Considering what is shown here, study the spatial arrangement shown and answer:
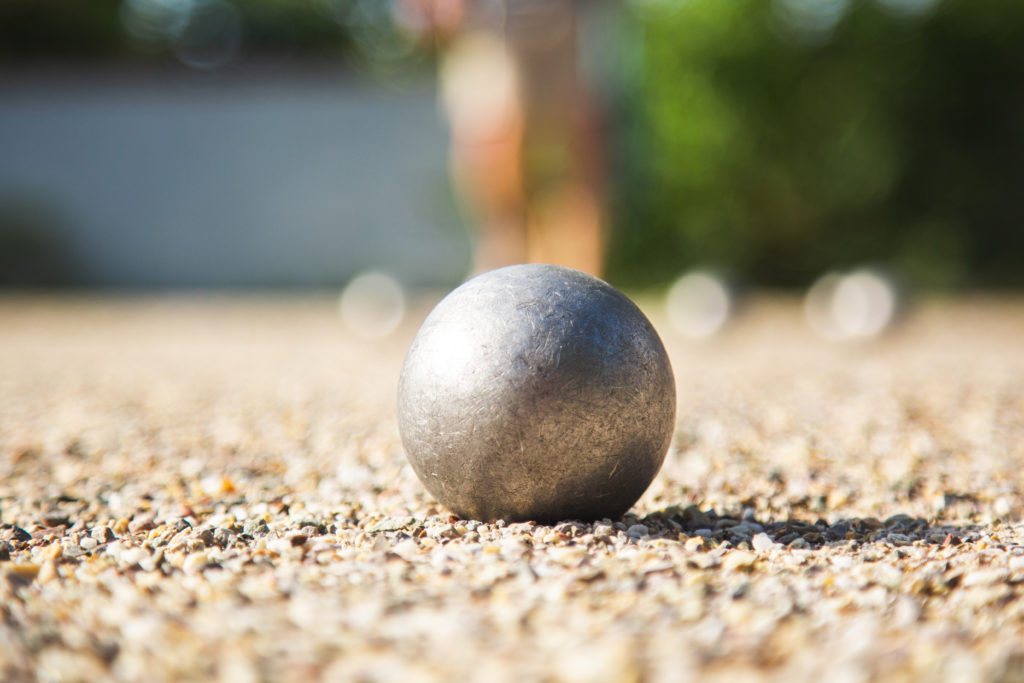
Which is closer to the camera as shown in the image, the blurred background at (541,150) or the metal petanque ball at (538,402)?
the metal petanque ball at (538,402)

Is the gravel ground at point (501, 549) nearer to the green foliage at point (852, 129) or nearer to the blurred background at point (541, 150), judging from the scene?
the blurred background at point (541, 150)

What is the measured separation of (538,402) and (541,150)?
5.51 metres

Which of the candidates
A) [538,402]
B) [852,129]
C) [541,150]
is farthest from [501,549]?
[852,129]

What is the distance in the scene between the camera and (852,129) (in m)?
13.8

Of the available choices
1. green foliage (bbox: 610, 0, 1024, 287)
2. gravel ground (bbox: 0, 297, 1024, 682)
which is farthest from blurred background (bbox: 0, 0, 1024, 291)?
gravel ground (bbox: 0, 297, 1024, 682)

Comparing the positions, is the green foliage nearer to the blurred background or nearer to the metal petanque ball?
the blurred background

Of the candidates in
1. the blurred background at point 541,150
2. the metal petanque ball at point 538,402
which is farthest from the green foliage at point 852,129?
the metal petanque ball at point 538,402

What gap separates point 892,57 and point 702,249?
12.8ft

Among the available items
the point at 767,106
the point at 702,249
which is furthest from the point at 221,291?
the point at 767,106

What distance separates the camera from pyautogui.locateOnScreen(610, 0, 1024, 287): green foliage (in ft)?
45.3

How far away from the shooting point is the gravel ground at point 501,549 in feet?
7.07

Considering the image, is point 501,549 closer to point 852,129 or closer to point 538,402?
point 538,402

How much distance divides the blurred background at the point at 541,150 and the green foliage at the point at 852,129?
3 centimetres

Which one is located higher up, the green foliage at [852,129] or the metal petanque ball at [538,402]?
the green foliage at [852,129]
